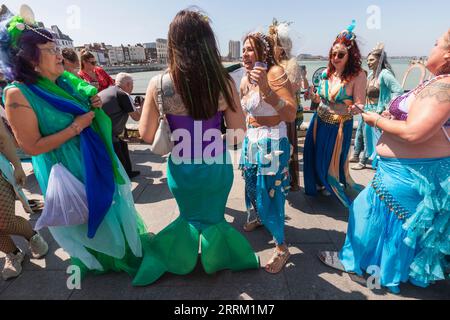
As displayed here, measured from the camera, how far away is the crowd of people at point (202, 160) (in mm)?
1496

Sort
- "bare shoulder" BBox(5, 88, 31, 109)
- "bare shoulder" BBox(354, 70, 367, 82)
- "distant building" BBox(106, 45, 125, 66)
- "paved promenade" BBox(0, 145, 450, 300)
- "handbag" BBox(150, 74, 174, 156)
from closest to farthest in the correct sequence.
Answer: "bare shoulder" BBox(5, 88, 31, 109)
"handbag" BBox(150, 74, 174, 156)
"paved promenade" BBox(0, 145, 450, 300)
"bare shoulder" BBox(354, 70, 367, 82)
"distant building" BBox(106, 45, 125, 66)

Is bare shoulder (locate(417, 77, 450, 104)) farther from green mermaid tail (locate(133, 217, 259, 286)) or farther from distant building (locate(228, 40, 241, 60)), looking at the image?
green mermaid tail (locate(133, 217, 259, 286))

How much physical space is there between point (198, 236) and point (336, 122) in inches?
79.3

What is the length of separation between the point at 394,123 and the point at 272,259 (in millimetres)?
1393

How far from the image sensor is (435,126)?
1381mm

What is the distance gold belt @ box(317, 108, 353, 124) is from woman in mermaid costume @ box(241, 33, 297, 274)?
1068 millimetres

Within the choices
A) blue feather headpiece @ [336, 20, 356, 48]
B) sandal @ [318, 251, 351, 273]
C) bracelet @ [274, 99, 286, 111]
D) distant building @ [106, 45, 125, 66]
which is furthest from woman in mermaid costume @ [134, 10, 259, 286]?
distant building @ [106, 45, 125, 66]

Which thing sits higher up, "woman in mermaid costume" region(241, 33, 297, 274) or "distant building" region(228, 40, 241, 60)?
"distant building" region(228, 40, 241, 60)

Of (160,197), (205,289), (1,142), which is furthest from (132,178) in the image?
(205,289)

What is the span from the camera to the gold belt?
2.83m

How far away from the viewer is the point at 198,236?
200 cm

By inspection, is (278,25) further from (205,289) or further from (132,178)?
(132,178)

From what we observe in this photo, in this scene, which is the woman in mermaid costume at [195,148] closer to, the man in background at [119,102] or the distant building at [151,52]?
the man in background at [119,102]

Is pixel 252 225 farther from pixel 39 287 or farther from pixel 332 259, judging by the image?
pixel 39 287
